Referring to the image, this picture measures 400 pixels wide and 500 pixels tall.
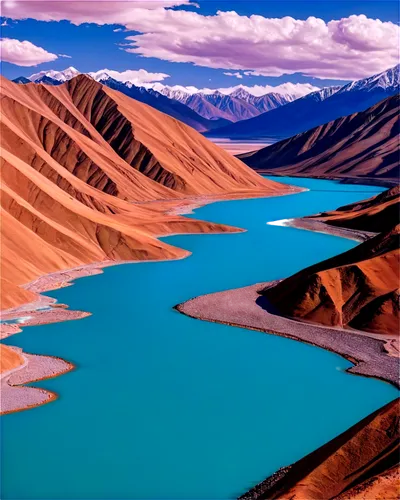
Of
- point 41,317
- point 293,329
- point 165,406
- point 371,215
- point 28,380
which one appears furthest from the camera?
point 371,215

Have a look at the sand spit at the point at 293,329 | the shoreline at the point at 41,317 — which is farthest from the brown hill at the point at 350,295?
the shoreline at the point at 41,317

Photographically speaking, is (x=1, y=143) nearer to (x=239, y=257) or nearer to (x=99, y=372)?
(x=239, y=257)

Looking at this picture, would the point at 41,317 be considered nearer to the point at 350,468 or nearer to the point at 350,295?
the point at 350,295

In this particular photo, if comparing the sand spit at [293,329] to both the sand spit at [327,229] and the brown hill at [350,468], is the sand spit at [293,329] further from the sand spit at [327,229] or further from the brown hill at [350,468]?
the sand spit at [327,229]

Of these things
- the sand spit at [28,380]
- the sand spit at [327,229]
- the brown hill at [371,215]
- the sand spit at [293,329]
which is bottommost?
the sand spit at [28,380]

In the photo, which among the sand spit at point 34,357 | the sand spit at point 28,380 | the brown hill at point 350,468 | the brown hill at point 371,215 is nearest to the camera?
the brown hill at point 350,468

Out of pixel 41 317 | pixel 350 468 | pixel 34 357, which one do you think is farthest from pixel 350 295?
pixel 350 468

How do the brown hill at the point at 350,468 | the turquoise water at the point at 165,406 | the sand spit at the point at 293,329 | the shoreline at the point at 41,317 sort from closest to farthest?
the brown hill at the point at 350,468
the turquoise water at the point at 165,406
the shoreline at the point at 41,317
the sand spit at the point at 293,329
